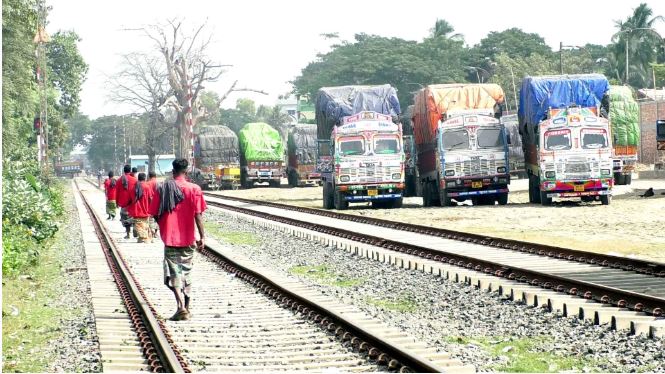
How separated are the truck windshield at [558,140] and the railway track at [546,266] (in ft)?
23.4

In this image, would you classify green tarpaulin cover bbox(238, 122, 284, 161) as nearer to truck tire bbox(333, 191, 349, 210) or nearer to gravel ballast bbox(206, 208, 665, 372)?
truck tire bbox(333, 191, 349, 210)

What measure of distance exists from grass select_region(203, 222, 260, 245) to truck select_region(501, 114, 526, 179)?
89.4ft

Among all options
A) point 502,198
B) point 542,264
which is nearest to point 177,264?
point 542,264

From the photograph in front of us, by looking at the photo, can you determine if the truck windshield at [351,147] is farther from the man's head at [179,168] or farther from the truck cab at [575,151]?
the man's head at [179,168]

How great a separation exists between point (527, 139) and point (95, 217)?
616 inches

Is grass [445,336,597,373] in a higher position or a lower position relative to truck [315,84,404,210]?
lower

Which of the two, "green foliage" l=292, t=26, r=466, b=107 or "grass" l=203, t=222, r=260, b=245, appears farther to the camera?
"green foliage" l=292, t=26, r=466, b=107

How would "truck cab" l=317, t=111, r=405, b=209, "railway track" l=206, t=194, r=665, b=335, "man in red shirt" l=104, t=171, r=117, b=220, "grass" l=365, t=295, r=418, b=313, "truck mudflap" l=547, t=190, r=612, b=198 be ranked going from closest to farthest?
"railway track" l=206, t=194, r=665, b=335
"grass" l=365, t=295, r=418, b=313
"man in red shirt" l=104, t=171, r=117, b=220
"truck mudflap" l=547, t=190, r=612, b=198
"truck cab" l=317, t=111, r=405, b=209

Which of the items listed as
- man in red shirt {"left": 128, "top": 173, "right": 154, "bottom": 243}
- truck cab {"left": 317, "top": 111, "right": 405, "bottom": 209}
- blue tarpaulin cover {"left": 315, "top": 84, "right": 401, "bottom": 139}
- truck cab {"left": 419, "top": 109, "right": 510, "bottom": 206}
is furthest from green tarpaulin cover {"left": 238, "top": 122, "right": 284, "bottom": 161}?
man in red shirt {"left": 128, "top": 173, "right": 154, "bottom": 243}

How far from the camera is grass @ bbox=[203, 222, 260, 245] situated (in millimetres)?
27266

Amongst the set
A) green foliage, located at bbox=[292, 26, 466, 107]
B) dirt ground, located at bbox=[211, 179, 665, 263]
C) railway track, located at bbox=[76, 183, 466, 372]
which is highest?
green foliage, located at bbox=[292, 26, 466, 107]

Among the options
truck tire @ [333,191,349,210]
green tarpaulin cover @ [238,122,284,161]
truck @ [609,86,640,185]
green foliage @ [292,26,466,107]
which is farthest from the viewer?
green foliage @ [292,26,466,107]

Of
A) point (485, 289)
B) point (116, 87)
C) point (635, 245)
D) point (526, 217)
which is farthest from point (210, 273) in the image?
point (116, 87)

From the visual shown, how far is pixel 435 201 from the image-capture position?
133 feet
